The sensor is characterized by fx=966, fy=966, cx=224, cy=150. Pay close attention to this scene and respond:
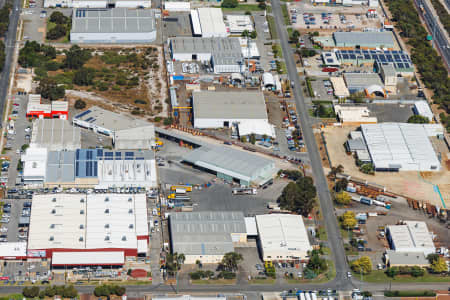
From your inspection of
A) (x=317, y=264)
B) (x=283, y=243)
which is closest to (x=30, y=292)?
(x=283, y=243)

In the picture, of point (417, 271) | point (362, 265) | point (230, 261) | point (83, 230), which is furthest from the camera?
point (83, 230)

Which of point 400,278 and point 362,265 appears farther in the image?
point 362,265

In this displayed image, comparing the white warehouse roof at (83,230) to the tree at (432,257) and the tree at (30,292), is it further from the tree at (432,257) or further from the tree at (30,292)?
the tree at (432,257)

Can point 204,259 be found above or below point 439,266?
above

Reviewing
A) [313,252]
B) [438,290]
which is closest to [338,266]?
[313,252]

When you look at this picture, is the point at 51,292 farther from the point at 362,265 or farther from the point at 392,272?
the point at 392,272

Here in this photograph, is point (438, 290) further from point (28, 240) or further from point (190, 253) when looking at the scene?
point (28, 240)
